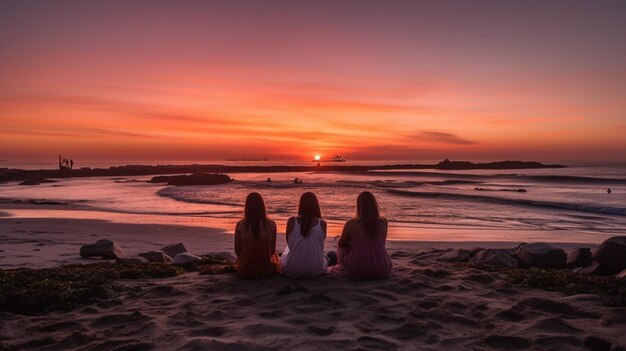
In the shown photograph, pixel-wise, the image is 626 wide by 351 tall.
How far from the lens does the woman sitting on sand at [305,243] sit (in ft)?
23.3

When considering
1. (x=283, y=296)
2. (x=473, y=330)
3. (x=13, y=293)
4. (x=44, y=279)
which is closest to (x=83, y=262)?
(x=44, y=279)

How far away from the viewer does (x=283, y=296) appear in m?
6.18

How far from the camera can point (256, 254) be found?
712 centimetres

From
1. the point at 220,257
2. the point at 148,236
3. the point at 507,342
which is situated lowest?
the point at 148,236

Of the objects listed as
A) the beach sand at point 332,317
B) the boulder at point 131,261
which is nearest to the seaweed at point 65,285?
the beach sand at point 332,317

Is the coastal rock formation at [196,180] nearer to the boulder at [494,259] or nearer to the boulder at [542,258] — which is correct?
the boulder at [494,259]

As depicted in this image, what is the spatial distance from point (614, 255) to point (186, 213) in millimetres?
18395

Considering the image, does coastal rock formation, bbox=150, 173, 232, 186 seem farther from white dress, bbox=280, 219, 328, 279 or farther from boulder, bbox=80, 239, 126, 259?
white dress, bbox=280, 219, 328, 279

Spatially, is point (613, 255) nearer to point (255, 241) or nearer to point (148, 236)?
point (255, 241)

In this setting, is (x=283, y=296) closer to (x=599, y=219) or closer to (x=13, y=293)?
(x=13, y=293)

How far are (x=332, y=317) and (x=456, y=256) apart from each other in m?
4.87

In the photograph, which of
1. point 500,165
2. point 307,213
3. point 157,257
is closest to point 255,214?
point 307,213

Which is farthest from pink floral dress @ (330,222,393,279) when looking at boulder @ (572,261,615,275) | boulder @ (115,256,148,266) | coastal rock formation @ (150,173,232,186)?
coastal rock formation @ (150,173,232,186)

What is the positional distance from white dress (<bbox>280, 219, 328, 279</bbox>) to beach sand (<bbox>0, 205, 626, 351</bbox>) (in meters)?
0.21
